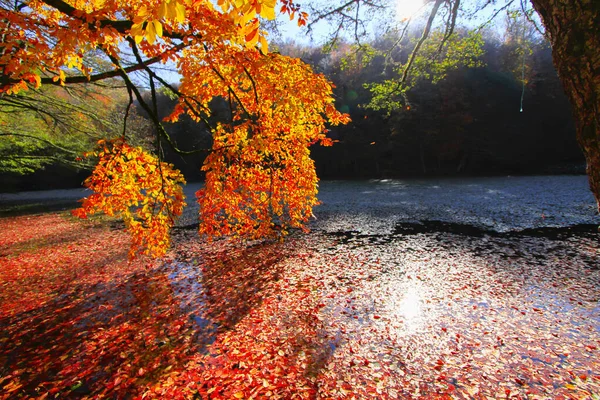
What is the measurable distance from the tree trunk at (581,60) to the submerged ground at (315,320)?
279 centimetres

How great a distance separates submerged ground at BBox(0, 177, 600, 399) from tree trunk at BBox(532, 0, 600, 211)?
9.15 ft

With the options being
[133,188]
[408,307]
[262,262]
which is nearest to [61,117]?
[133,188]

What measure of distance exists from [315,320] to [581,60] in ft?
14.3

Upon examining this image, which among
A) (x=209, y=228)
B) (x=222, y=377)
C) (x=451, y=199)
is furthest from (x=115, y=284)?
(x=451, y=199)

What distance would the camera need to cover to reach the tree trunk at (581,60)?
1.42 meters

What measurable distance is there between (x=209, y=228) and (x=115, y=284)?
2896mm

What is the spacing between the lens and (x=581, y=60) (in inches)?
57.1

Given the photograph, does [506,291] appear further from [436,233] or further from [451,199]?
[451,199]

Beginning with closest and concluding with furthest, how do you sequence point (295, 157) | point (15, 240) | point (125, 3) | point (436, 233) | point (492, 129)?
point (125, 3) < point (295, 157) < point (436, 233) < point (15, 240) < point (492, 129)

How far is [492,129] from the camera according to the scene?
93.5ft

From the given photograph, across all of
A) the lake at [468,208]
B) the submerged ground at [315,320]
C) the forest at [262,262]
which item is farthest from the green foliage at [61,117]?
the lake at [468,208]

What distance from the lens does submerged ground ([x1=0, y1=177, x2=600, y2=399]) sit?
134 inches

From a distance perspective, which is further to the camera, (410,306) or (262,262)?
(262,262)

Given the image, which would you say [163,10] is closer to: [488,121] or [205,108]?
[205,108]
